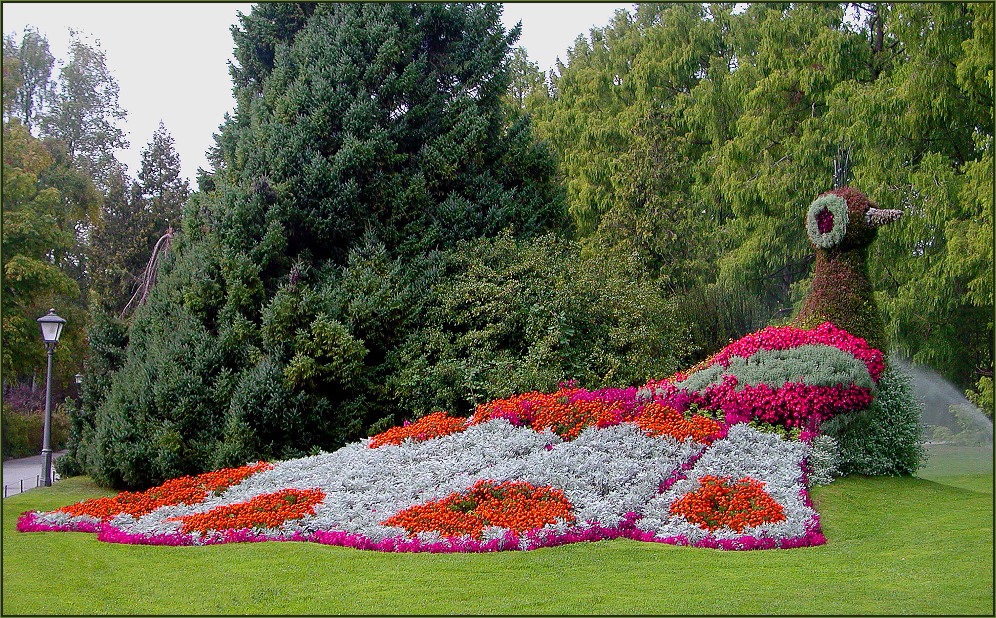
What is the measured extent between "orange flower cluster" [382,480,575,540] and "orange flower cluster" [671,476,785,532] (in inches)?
42.5

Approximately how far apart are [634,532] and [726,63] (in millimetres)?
21467

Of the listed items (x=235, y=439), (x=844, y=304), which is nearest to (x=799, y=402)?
(x=844, y=304)

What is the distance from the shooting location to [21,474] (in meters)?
22.0

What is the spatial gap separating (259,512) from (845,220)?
25.8ft

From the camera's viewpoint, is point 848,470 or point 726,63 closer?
point 848,470

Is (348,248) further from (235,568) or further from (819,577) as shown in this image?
(819,577)

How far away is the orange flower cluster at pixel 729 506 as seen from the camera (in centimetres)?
764

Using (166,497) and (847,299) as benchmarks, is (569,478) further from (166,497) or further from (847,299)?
(847,299)

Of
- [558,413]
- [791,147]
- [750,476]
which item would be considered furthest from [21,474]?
[791,147]

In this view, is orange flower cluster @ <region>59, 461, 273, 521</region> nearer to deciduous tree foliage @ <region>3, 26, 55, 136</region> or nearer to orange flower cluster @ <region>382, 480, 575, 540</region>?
orange flower cluster @ <region>382, 480, 575, 540</region>

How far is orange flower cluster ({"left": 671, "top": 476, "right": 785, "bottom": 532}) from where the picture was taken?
25.1 feet

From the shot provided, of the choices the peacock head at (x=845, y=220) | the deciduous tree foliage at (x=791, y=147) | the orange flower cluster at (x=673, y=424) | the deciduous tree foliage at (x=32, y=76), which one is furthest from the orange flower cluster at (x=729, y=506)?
the deciduous tree foliage at (x=32, y=76)

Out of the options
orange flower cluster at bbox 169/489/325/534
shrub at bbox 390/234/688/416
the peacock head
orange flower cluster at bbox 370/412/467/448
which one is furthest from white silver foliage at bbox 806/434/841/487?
orange flower cluster at bbox 169/489/325/534

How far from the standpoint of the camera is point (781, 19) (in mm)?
23766
